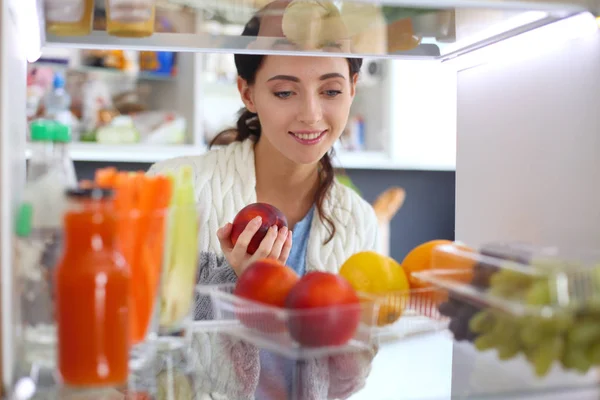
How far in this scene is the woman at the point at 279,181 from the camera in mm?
981

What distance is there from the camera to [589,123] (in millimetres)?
973

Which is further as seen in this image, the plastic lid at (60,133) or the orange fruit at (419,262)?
the orange fruit at (419,262)

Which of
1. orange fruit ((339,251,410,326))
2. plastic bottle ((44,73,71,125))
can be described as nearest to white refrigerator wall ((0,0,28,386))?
orange fruit ((339,251,410,326))

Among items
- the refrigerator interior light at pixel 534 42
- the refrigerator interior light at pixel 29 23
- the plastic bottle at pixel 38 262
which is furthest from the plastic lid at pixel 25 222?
the refrigerator interior light at pixel 534 42

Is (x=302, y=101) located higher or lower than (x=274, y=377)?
higher

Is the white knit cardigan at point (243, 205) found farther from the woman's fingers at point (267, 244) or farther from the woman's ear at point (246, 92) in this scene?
the woman's fingers at point (267, 244)

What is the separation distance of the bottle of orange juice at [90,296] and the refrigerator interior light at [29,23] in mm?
281

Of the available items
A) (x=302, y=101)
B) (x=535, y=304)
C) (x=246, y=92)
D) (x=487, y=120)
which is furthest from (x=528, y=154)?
(x=246, y=92)

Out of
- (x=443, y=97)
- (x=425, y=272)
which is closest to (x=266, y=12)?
(x=425, y=272)

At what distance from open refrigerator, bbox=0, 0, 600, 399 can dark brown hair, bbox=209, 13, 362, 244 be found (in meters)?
0.52

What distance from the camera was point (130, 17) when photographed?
941mm

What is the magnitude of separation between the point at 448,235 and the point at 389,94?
36.4 inches

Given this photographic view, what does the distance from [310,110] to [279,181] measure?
388 millimetres

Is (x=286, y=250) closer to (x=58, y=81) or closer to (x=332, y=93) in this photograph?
(x=332, y=93)
